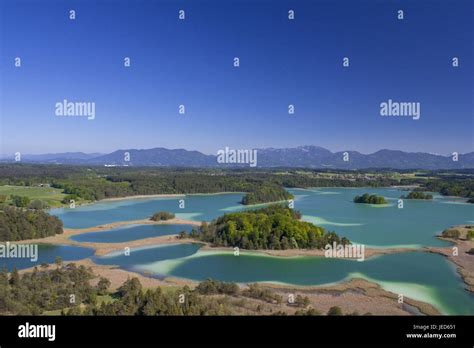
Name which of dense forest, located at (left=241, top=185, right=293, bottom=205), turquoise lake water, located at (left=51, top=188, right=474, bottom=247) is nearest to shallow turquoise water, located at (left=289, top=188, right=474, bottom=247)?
turquoise lake water, located at (left=51, top=188, right=474, bottom=247)

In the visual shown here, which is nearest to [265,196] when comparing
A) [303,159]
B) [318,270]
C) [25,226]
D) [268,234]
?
[268,234]

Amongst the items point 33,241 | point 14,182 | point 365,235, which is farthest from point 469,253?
point 14,182

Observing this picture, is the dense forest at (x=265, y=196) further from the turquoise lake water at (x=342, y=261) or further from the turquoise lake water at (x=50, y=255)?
the turquoise lake water at (x=50, y=255)

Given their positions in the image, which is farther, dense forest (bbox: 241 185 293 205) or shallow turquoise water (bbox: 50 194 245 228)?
dense forest (bbox: 241 185 293 205)

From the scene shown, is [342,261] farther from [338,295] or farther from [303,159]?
[303,159]

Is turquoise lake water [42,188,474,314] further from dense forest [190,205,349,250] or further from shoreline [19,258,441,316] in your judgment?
dense forest [190,205,349,250]
